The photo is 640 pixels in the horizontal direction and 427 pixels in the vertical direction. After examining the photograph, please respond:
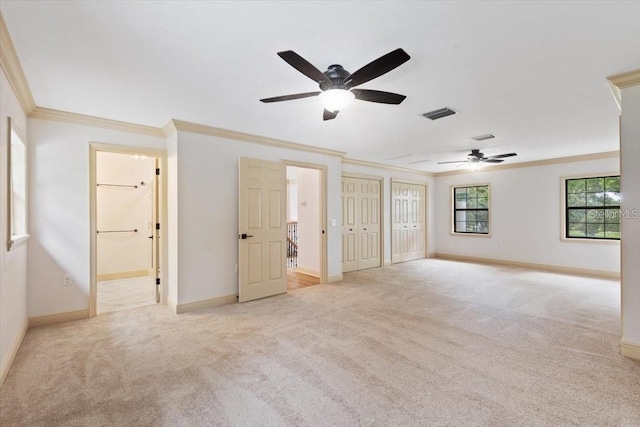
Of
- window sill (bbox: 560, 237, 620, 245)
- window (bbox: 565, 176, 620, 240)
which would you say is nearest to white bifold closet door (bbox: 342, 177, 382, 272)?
window sill (bbox: 560, 237, 620, 245)

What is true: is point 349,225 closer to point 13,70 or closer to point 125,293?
point 125,293

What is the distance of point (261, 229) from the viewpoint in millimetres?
4551

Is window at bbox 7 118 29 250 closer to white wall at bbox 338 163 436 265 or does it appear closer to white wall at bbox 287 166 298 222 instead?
white wall at bbox 338 163 436 265

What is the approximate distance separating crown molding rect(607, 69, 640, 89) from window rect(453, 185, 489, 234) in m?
5.21

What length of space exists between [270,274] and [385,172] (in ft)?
13.3

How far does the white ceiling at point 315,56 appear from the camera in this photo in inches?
71.4

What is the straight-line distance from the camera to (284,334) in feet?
10.4

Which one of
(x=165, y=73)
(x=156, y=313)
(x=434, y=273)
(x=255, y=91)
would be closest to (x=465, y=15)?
(x=255, y=91)

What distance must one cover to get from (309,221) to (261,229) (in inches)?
73.3

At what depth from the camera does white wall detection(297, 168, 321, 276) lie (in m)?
6.06

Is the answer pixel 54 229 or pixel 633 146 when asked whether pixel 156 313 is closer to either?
pixel 54 229

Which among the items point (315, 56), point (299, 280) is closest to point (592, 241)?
point (299, 280)

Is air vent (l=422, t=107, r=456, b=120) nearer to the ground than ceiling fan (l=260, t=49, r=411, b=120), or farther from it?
farther from it

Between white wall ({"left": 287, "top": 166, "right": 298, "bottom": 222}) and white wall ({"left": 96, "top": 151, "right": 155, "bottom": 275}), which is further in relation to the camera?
white wall ({"left": 287, "top": 166, "right": 298, "bottom": 222})
